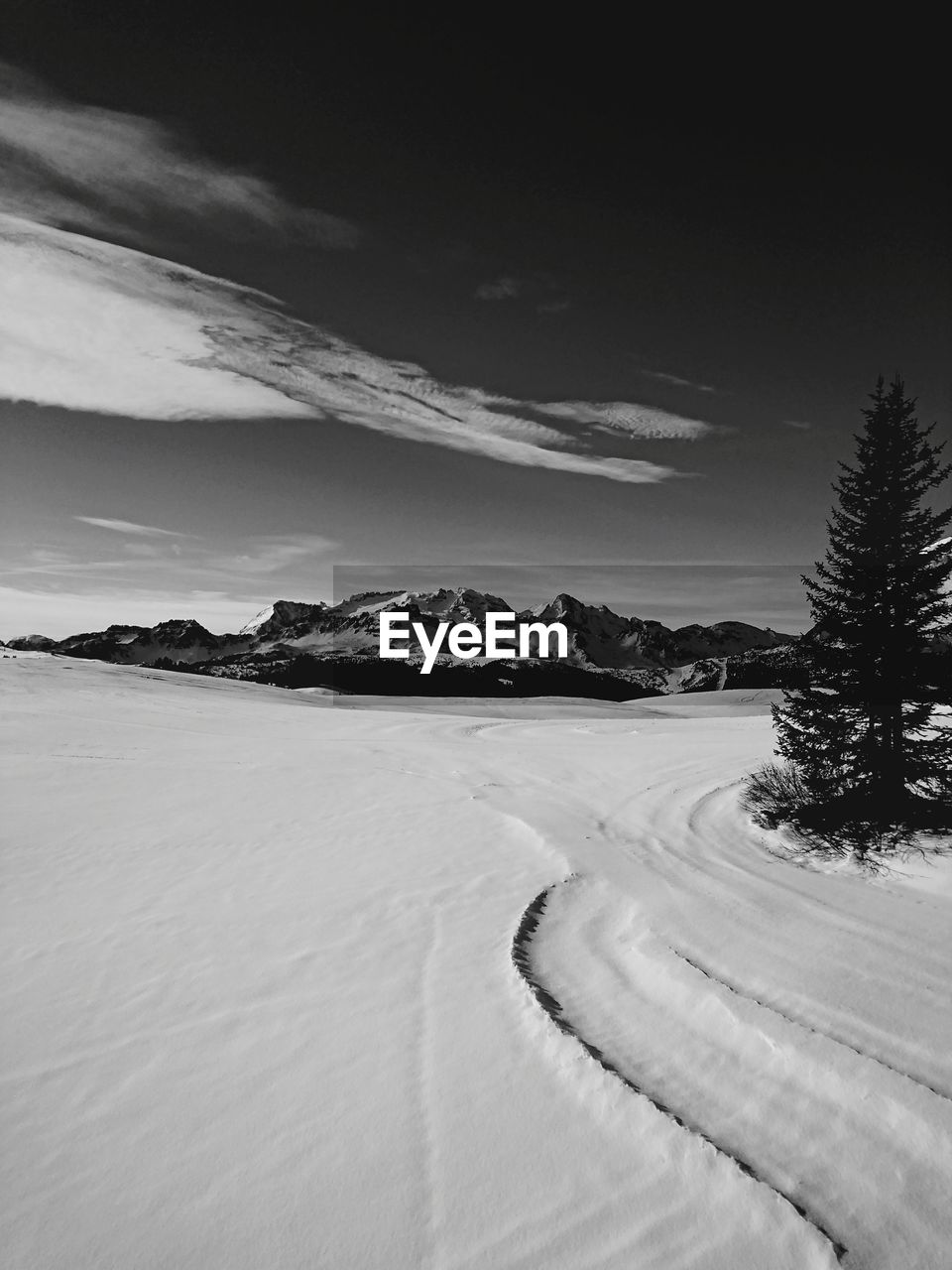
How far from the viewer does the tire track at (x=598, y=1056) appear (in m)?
3.12

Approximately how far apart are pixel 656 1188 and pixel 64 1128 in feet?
12.0

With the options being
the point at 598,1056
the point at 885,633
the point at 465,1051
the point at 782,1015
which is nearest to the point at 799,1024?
the point at 782,1015

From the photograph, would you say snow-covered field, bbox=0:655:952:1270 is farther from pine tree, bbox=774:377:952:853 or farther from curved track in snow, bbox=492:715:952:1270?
pine tree, bbox=774:377:952:853

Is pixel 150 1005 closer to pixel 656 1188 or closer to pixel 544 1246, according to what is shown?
pixel 544 1246

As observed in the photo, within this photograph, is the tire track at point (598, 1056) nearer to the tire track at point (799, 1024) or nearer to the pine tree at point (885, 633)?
the tire track at point (799, 1024)

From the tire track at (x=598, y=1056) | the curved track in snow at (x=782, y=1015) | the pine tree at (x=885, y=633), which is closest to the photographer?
the tire track at (x=598, y=1056)

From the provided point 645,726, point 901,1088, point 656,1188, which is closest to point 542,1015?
point 656,1188

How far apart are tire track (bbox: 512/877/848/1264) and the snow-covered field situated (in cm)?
2

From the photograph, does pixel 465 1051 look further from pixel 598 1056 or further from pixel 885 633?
pixel 885 633

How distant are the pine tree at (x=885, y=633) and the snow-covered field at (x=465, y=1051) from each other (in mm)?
1787

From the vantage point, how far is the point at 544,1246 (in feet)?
9.83

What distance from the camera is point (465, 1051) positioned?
4.46 m

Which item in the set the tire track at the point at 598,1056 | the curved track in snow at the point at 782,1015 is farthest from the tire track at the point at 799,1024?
the tire track at the point at 598,1056

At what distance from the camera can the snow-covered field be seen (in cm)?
312
